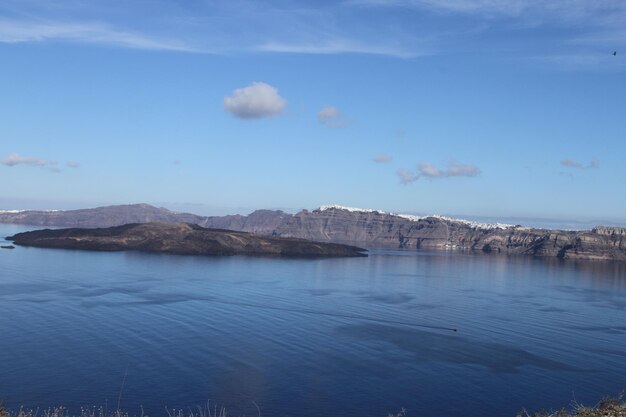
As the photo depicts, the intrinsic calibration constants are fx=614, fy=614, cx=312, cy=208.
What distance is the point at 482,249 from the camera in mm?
150750

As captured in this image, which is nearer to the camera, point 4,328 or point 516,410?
point 516,410

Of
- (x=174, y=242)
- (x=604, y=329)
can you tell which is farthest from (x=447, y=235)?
(x=604, y=329)

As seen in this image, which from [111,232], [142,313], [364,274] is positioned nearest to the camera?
[142,313]

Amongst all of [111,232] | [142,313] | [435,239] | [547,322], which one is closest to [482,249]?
[435,239]

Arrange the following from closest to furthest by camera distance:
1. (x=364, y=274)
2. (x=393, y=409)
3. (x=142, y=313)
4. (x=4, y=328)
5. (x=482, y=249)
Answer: (x=393, y=409), (x=4, y=328), (x=142, y=313), (x=364, y=274), (x=482, y=249)

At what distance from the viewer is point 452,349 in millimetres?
27234

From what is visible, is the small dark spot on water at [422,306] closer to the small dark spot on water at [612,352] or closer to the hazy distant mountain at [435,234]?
the small dark spot on water at [612,352]

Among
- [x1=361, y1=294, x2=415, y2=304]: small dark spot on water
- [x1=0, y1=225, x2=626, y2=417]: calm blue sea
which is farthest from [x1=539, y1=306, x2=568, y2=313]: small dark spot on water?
Answer: [x1=361, y1=294, x2=415, y2=304]: small dark spot on water

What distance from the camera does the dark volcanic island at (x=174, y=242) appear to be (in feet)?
284

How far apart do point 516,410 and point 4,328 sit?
22027 mm

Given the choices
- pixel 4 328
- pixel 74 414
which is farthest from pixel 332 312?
pixel 74 414

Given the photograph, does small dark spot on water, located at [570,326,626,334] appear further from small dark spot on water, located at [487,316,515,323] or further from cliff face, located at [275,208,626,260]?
cliff face, located at [275,208,626,260]

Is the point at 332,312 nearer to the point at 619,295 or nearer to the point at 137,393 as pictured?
the point at 137,393

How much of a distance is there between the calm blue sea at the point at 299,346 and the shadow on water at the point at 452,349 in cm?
10
